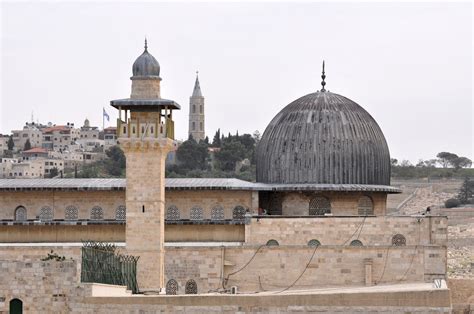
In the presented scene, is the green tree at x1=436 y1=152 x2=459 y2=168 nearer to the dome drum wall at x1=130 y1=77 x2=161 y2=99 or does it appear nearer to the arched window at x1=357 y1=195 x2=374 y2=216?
the arched window at x1=357 y1=195 x2=374 y2=216

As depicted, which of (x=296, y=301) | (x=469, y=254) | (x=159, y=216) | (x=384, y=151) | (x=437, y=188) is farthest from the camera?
(x=437, y=188)

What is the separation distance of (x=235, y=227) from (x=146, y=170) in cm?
497

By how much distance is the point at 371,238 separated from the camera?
42.1m

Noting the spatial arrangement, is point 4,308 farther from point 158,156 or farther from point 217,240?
point 217,240

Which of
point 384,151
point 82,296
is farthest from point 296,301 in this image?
point 384,151

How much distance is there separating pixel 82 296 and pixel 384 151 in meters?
16.2

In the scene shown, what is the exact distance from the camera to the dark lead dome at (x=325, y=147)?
44.8 metres

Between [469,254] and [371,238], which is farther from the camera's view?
[469,254]

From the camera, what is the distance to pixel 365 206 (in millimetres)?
45156

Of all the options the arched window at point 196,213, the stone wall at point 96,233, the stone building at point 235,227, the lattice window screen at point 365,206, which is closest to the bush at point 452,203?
the stone building at point 235,227

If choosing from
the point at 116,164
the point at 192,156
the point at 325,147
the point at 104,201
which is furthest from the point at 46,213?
the point at 116,164

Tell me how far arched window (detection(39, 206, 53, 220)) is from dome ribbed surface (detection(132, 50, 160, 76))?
6.58 meters

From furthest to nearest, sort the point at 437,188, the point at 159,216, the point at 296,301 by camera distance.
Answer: the point at 437,188
the point at 159,216
the point at 296,301

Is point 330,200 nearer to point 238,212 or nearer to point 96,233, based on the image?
point 238,212
